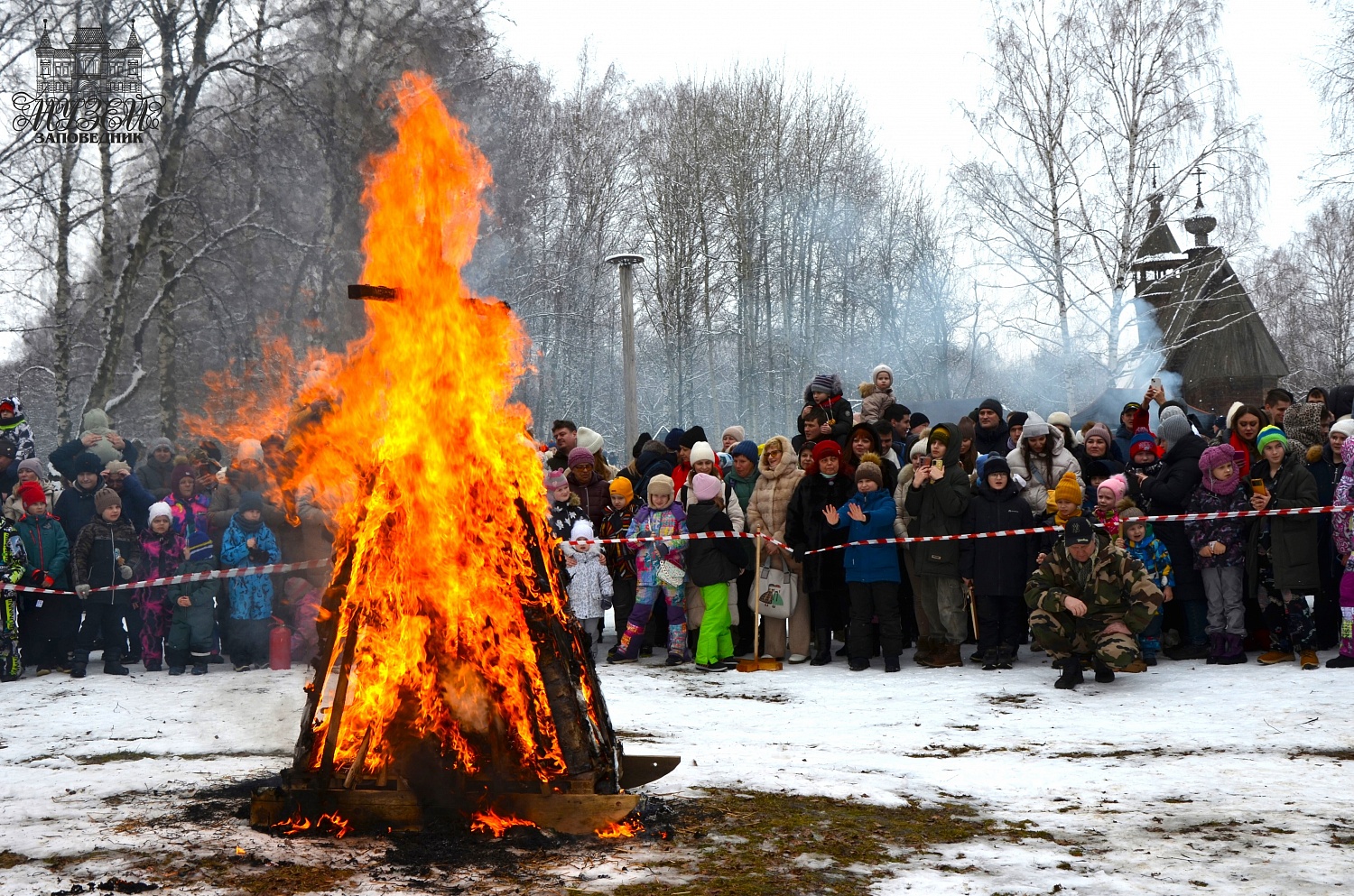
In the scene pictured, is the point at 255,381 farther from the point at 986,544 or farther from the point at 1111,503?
the point at 1111,503

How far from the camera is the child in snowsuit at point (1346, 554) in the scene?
29.0 ft

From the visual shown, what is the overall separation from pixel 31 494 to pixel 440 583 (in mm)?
7013

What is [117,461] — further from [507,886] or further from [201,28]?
[201,28]

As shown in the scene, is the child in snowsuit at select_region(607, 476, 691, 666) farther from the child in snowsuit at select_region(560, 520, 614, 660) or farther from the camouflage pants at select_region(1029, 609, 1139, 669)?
the camouflage pants at select_region(1029, 609, 1139, 669)

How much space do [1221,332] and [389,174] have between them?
126 ft

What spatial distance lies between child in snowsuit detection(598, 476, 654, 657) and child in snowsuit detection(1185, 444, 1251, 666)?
5001 mm

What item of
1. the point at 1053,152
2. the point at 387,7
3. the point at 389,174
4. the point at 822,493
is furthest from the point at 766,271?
the point at 389,174

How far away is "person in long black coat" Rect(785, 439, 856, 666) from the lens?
34.8ft

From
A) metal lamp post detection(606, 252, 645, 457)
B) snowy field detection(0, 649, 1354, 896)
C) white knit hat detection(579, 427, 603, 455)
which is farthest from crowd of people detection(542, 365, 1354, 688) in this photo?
metal lamp post detection(606, 252, 645, 457)

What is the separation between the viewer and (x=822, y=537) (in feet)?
34.7

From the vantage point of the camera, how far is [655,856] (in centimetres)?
481

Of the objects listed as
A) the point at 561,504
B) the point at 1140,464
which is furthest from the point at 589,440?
the point at 1140,464

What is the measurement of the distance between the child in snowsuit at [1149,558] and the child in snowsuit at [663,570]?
3842 mm

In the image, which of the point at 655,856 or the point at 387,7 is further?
the point at 387,7
